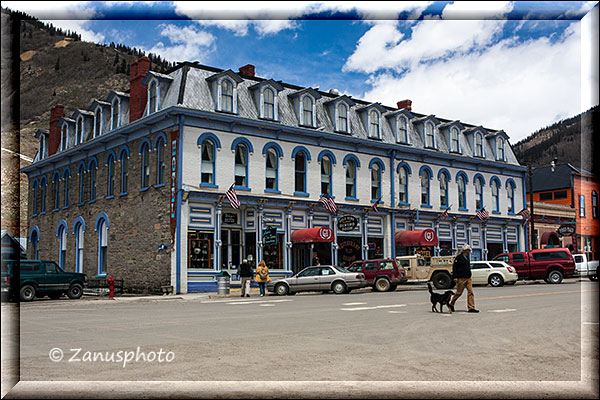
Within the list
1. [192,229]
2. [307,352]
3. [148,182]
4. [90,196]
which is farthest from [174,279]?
[307,352]

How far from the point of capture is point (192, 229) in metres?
29.1

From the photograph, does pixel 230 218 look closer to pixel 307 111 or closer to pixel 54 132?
pixel 307 111

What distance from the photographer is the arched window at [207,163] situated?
97.8ft

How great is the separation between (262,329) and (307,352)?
3.39 m

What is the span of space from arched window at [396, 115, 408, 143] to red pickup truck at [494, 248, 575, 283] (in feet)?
34.5

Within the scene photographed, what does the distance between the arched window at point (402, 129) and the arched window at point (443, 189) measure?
4.11 metres

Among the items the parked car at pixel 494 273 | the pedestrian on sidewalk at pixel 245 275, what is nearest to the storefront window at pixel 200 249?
the pedestrian on sidewalk at pixel 245 275

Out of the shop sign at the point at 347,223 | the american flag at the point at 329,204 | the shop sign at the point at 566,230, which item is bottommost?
the shop sign at the point at 566,230

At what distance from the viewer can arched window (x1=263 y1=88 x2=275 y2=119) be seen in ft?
107

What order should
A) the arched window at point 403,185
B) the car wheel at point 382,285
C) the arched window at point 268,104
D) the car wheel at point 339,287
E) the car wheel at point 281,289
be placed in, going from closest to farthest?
1. the car wheel at point 339,287
2. the car wheel at point 281,289
3. the car wheel at point 382,285
4. the arched window at point 268,104
5. the arched window at point 403,185

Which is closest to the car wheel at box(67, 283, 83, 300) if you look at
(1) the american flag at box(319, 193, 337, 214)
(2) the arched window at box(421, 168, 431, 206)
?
(1) the american flag at box(319, 193, 337, 214)

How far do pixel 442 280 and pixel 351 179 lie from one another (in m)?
9.71

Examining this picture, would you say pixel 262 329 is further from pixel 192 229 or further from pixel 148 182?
pixel 148 182

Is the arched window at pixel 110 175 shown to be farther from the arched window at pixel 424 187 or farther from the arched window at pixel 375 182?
the arched window at pixel 424 187
